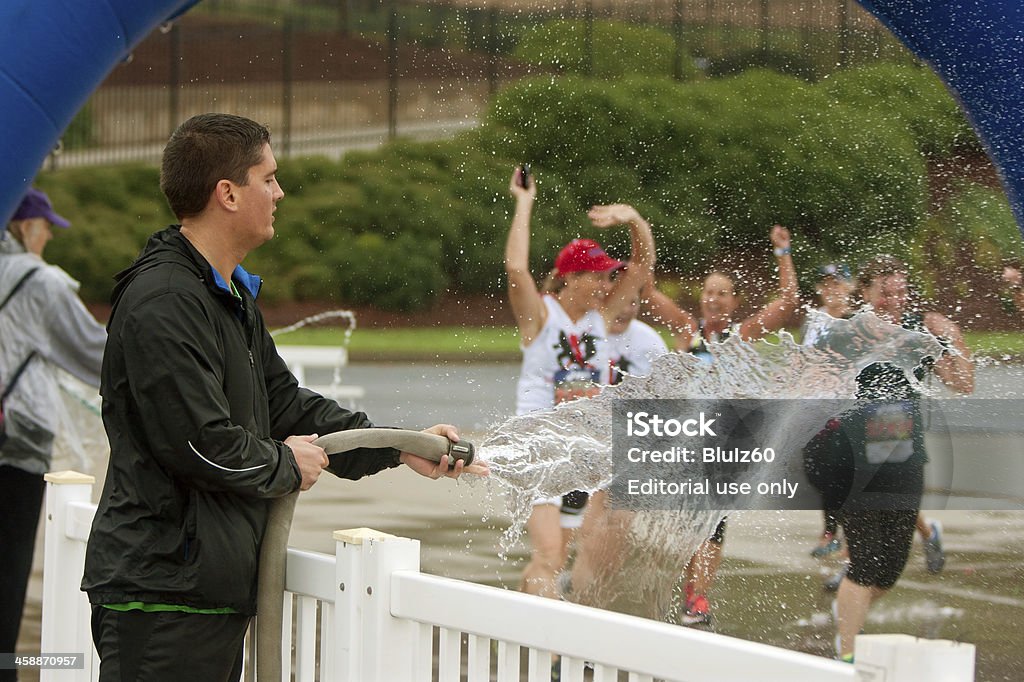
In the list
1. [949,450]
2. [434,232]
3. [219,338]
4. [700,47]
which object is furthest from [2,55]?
[434,232]

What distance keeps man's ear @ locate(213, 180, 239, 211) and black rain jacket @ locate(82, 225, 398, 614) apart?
0.28ft

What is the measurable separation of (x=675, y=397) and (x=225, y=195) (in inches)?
56.9

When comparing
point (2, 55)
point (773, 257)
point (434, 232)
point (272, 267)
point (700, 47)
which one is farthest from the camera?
point (272, 267)

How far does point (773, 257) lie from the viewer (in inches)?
132

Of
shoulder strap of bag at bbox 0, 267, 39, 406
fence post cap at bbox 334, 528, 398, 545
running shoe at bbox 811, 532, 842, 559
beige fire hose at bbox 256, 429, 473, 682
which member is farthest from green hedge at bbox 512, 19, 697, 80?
fence post cap at bbox 334, 528, 398, 545

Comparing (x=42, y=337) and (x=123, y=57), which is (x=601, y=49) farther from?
(x=42, y=337)

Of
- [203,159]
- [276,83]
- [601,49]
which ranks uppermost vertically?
[276,83]

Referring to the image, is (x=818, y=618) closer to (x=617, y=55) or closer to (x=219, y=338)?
(x=617, y=55)

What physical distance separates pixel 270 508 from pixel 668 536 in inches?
52.5

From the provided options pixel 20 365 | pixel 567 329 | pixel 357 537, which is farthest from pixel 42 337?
pixel 357 537

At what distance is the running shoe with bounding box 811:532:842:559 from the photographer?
3.20 meters

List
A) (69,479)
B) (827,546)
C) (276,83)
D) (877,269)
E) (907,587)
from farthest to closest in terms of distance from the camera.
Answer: (276,83) → (907,587) → (827,546) → (877,269) → (69,479)

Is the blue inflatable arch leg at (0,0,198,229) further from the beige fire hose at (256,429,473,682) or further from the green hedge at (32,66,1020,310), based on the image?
the beige fire hose at (256,429,473,682)

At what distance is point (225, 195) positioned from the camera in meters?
1.88
